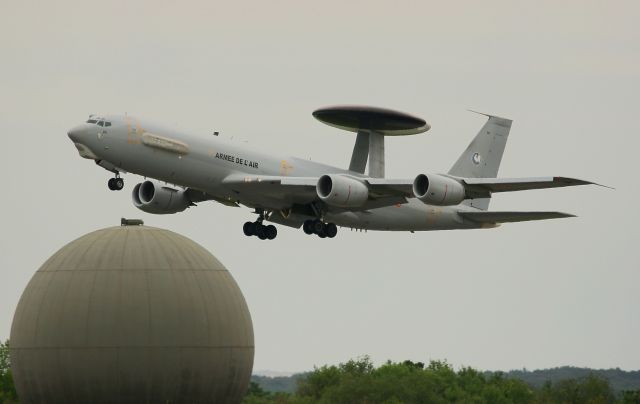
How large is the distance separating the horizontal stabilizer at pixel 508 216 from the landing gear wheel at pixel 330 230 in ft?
26.8

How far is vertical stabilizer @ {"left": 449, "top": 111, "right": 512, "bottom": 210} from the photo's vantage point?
86.8 meters

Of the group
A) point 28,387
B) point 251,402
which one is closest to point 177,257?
point 28,387

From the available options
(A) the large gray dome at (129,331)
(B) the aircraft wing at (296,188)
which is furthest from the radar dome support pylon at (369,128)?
(A) the large gray dome at (129,331)

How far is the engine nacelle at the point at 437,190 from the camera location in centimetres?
7350

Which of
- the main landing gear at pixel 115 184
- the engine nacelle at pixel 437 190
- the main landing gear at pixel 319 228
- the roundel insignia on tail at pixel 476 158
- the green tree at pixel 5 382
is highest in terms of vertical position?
the roundel insignia on tail at pixel 476 158

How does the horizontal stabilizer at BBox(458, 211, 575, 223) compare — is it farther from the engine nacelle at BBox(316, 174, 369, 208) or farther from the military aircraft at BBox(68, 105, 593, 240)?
the engine nacelle at BBox(316, 174, 369, 208)

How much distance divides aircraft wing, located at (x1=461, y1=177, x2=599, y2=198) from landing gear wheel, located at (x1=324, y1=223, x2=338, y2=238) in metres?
6.72

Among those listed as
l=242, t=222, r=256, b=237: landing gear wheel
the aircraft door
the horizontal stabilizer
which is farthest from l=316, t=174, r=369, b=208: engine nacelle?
the aircraft door

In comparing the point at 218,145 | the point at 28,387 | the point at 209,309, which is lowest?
the point at 28,387

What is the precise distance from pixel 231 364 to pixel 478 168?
1686cm

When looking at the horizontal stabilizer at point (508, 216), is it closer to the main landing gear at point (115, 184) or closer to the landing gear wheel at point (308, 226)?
the landing gear wheel at point (308, 226)

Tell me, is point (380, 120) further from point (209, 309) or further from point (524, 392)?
point (524, 392)

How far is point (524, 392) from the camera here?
120 meters

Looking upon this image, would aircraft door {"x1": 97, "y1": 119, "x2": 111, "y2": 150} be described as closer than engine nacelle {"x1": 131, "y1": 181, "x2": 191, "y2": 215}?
Yes
